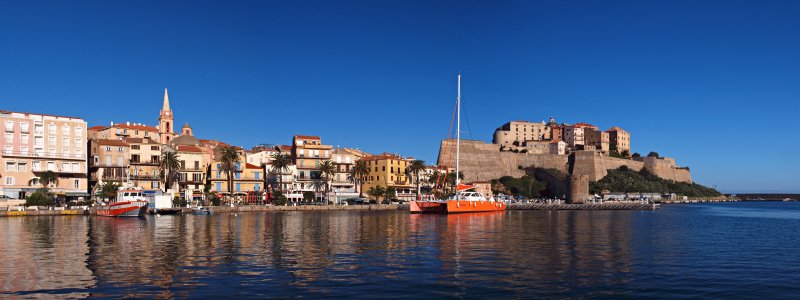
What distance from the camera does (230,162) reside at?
252 ft

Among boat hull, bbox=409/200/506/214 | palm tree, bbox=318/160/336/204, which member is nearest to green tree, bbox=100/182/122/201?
palm tree, bbox=318/160/336/204

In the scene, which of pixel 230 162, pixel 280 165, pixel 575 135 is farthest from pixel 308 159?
pixel 575 135

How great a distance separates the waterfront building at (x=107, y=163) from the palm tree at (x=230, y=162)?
433 inches

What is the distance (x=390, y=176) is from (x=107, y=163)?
39128mm

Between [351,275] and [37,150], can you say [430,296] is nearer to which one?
[351,275]

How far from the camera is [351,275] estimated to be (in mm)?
18438

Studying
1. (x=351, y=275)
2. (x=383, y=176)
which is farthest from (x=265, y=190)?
(x=351, y=275)

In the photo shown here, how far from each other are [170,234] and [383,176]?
202ft

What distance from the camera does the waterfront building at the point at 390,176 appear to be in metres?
94.8

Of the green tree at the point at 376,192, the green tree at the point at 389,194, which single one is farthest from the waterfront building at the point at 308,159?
the green tree at the point at 389,194

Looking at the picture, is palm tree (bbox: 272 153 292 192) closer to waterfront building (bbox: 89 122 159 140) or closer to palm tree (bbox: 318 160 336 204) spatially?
palm tree (bbox: 318 160 336 204)

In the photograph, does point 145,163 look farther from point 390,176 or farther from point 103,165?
point 390,176

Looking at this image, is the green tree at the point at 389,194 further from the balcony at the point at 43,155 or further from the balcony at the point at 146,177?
the balcony at the point at 43,155

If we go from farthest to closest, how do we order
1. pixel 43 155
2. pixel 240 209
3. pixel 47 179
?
1. pixel 240 209
2. pixel 43 155
3. pixel 47 179
